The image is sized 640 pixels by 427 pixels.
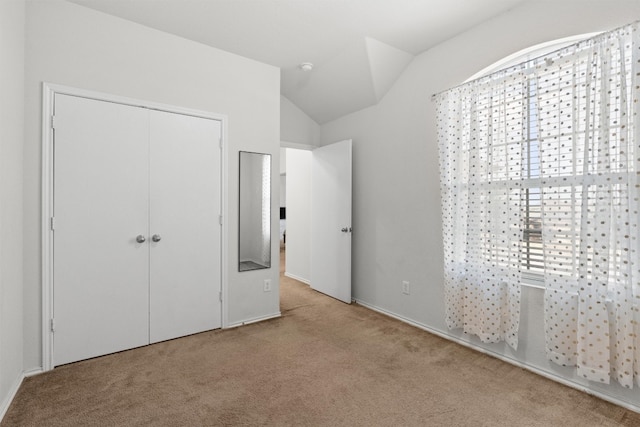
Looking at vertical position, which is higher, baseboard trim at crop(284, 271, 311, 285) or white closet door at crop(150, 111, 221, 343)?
white closet door at crop(150, 111, 221, 343)

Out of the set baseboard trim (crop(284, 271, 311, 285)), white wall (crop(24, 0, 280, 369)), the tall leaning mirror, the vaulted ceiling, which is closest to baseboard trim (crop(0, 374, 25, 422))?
white wall (crop(24, 0, 280, 369))

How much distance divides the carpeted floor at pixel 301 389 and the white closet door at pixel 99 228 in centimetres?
21

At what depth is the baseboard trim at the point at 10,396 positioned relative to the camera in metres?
1.77

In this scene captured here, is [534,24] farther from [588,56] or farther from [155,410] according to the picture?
[155,410]

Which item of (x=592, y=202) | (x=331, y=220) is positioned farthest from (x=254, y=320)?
(x=592, y=202)

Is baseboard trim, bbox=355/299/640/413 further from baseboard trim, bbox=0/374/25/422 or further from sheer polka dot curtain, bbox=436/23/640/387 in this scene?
baseboard trim, bbox=0/374/25/422

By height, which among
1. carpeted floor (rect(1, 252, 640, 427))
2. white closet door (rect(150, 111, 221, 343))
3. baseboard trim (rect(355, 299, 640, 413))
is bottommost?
carpeted floor (rect(1, 252, 640, 427))

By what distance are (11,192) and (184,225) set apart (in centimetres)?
113

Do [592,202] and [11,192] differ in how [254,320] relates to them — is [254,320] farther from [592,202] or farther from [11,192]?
[592,202]

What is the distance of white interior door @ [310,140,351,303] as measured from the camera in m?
3.86

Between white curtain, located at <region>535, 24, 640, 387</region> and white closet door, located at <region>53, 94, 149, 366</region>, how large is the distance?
10.0 feet

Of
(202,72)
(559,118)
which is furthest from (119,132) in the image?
(559,118)

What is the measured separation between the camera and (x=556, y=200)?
2127mm

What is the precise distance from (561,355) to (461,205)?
124cm
